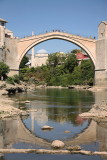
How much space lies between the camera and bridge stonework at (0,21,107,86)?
4800 centimetres

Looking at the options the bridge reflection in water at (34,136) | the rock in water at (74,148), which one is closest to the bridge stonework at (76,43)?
the bridge reflection in water at (34,136)

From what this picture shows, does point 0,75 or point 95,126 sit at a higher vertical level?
point 0,75

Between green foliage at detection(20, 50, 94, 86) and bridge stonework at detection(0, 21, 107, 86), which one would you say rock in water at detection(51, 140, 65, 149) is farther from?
green foliage at detection(20, 50, 94, 86)

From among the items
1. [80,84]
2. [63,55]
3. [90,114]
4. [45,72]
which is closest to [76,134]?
[90,114]

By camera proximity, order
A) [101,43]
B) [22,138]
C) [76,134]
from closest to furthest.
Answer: [22,138]
[76,134]
[101,43]

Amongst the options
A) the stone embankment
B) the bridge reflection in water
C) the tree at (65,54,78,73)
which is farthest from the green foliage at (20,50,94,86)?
the bridge reflection in water

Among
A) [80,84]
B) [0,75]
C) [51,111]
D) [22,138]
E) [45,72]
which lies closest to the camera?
[22,138]

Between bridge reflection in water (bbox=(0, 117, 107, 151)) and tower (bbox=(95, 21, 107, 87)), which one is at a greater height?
tower (bbox=(95, 21, 107, 87))

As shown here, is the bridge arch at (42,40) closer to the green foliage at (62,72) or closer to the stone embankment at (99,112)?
the green foliage at (62,72)

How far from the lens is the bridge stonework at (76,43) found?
157 ft

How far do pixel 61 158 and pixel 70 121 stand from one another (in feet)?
22.2

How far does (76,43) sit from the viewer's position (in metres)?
49.6

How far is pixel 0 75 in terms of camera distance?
42250 millimetres

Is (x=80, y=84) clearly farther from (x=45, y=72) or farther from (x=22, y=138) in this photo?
(x=22, y=138)
